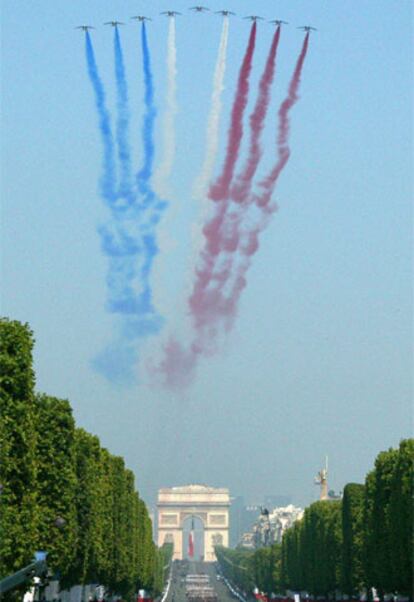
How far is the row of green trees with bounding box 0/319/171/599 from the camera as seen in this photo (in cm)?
7294

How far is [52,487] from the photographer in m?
89.8

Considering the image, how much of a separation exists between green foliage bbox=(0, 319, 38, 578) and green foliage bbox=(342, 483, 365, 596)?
68.2 m

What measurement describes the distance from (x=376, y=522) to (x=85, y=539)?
27.1 m

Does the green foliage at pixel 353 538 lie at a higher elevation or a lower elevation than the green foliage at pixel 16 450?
higher

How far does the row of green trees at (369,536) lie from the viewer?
353ft

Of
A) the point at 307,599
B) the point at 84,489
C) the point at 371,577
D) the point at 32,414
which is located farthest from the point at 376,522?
the point at 307,599

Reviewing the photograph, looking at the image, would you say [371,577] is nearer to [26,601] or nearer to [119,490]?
[119,490]

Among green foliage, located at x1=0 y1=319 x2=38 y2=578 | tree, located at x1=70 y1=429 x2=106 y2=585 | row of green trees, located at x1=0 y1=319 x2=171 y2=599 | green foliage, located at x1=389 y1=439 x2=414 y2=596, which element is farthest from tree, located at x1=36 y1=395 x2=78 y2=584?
green foliage, located at x1=389 y1=439 x2=414 y2=596

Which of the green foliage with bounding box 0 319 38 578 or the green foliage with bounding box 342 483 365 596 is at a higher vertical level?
the green foliage with bounding box 342 483 365 596

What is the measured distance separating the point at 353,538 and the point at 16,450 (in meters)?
75.7

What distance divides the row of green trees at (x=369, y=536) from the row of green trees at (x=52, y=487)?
21328mm

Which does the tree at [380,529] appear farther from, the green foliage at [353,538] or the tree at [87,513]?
the tree at [87,513]

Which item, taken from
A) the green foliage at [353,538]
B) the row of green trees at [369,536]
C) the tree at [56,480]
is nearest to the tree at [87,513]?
the tree at [56,480]

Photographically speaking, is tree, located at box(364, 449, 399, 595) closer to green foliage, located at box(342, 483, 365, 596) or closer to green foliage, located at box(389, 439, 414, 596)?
green foliage, located at box(389, 439, 414, 596)
